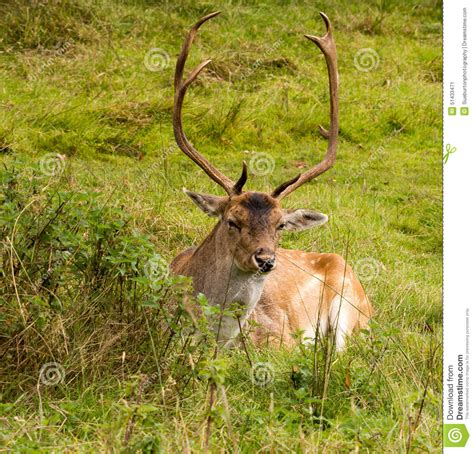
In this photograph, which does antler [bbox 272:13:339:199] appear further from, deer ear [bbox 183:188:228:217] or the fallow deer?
deer ear [bbox 183:188:228:217]

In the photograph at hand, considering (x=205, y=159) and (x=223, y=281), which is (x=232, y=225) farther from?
(x=205, y=159)

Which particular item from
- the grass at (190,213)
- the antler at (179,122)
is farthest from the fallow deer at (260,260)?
the grass at (190,213)

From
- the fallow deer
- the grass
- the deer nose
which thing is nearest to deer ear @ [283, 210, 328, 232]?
the fallow deer

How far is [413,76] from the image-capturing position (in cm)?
1205

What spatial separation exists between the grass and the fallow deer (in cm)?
34

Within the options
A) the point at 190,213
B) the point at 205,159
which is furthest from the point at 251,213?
the point at 190,213

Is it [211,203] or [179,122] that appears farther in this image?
[179,122]

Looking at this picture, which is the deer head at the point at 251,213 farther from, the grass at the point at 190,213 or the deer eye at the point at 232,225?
the grass at the point at 190,213

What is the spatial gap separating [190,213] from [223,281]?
1773 millimetres

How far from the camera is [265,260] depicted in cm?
608

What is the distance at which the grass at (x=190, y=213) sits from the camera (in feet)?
15.2

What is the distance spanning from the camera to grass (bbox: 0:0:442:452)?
463 centimetres

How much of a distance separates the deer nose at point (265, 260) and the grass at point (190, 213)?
0.48m

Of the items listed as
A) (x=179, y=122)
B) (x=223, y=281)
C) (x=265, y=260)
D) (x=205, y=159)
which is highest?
(x=179, y=122)
